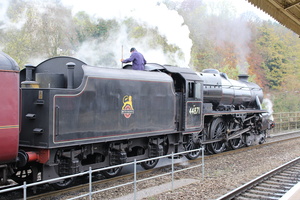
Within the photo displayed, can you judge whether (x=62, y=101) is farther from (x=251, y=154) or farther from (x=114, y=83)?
(x=251, y=154)

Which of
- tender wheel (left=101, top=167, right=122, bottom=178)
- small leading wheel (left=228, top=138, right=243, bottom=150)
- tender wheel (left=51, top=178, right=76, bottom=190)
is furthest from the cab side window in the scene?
tender wheel (left=51, top=178, right=76, bottom=190)

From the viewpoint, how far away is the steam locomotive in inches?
242

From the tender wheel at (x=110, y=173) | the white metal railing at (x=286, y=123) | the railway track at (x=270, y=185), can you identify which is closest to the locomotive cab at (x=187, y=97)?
the tender wheel at (x=110, y=173)

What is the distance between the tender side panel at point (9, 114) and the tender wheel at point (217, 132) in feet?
25.9

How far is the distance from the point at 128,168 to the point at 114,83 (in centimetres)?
308

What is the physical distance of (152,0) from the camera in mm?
17422

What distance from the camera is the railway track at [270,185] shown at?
23.2 ft

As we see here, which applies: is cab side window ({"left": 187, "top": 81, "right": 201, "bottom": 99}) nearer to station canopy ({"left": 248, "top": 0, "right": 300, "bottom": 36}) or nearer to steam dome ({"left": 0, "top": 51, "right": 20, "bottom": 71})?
station canopy ({"left": 248, "top": 0, "right": 300, "bottom": 36})

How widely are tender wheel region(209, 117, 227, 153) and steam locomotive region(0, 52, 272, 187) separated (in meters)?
0.86

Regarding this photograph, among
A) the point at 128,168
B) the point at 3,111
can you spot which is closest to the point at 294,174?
the point at 128,168

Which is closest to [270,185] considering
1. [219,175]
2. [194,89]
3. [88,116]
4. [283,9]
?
[219,175]

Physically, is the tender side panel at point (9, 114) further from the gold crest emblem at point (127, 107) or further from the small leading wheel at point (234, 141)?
the small leading wheel at point (234, 141)

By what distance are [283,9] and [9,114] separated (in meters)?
5.31

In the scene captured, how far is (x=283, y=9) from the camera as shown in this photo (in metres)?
6.58
